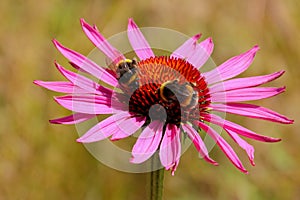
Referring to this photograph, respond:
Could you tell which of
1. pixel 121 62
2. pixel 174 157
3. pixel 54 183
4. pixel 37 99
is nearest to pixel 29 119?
→ pixel 37 99

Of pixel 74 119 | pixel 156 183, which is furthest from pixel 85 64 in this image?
pixel 156 183

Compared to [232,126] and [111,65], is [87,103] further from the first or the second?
[232,126]

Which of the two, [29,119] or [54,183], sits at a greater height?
[29,119]

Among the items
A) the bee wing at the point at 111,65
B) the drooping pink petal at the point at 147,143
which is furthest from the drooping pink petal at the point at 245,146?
the bee wing at the point at 111,65

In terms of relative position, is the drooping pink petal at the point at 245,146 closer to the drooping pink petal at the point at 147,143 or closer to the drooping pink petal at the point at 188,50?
the drooping pink petal at the point at 147,143

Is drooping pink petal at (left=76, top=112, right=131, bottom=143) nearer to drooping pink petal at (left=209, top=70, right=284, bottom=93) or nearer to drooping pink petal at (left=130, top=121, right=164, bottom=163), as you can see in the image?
drooping pink petal at (left=130, top=121, right=164, bottom=163)

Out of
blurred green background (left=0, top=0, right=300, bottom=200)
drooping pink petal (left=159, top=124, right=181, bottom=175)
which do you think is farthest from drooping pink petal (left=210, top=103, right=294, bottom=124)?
blurred green background (left=0, top=0, right=300, bottom=200)

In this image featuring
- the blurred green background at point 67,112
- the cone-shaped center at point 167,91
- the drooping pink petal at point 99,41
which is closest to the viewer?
the cone-shaped center at point 167,91

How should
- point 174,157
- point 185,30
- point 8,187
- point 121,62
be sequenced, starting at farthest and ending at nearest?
point 185,30 → point 8,187 → point 121,62 → point 174,157

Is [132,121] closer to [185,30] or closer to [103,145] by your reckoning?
[103,145]
